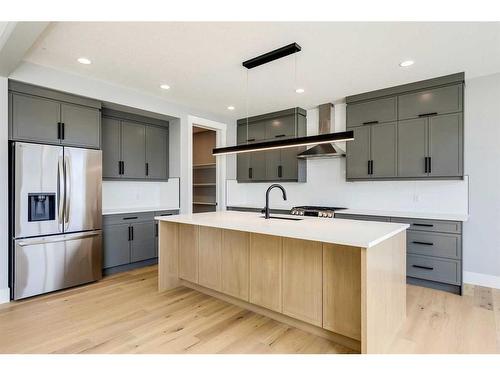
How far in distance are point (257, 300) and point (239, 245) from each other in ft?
1.77

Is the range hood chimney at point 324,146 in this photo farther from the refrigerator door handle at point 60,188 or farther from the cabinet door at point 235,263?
the refrigerator door handle at point 60,188

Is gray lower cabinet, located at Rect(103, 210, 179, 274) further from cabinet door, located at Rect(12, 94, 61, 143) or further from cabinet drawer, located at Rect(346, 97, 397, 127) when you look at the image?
cabinet drawer, located at Rect(346, 97, 397, 127)

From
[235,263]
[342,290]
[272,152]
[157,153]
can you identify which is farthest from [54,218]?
[272,152]

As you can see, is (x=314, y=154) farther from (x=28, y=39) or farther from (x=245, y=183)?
(x=28, y=39)

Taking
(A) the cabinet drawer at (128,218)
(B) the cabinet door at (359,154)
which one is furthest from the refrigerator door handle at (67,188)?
(B) the cabinet door at (359,154)

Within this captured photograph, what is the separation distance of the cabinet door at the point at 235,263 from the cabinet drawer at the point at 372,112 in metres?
2.58

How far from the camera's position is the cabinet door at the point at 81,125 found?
A: 3338mm

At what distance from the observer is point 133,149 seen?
14.3ft

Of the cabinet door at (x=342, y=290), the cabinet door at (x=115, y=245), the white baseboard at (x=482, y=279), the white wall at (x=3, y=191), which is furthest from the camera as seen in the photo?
the cabinet door at (x=115, y=245)

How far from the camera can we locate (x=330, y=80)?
3.57 m

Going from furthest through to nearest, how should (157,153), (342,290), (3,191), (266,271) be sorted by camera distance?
(157,153)
(3,191)
(266,271)
(342,290)

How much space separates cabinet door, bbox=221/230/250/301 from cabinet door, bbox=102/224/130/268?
1.82 metres

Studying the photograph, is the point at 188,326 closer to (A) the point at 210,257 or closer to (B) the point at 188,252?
(A) the point at 210,257

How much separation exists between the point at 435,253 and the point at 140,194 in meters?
4.34
